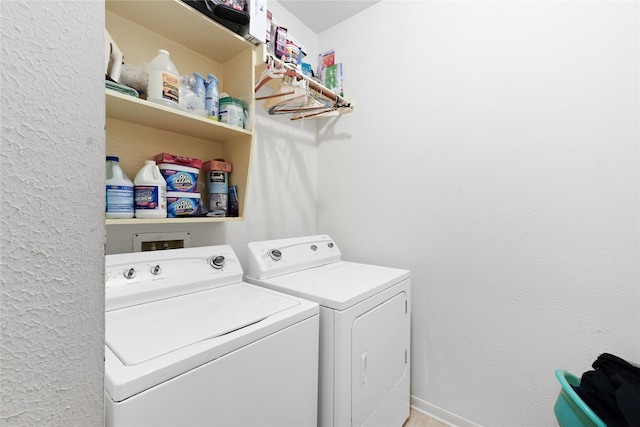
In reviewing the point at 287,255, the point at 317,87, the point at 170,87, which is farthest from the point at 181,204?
the point at 317,87

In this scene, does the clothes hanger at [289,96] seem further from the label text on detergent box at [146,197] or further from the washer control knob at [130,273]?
the washer control knob at [130,273]

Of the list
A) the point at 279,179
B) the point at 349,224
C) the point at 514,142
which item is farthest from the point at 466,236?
the point at 279,179

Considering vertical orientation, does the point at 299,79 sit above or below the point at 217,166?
above

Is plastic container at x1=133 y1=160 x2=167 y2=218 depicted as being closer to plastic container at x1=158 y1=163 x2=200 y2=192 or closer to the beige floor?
plastic container at x1=158 y1=163 x2=200 y2=192

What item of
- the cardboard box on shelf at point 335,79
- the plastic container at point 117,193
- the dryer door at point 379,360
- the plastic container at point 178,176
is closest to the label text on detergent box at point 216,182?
the plastic container at point 178,176

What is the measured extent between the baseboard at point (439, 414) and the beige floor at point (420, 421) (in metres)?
0.02

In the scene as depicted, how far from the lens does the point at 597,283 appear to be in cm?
133

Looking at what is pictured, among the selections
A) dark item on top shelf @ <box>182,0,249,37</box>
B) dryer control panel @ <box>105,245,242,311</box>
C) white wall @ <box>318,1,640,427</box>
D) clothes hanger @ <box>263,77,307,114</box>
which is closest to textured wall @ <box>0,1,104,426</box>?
dryer control panel @ <box>105,245,242,311</box>

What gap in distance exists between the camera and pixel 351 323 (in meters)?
1.21

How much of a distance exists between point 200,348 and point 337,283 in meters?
0.79

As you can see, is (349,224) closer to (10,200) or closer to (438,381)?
(438,381)

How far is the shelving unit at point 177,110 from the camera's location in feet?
3.99

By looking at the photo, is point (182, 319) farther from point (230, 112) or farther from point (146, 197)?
point (230, 112)

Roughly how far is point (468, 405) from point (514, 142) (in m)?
1.52
